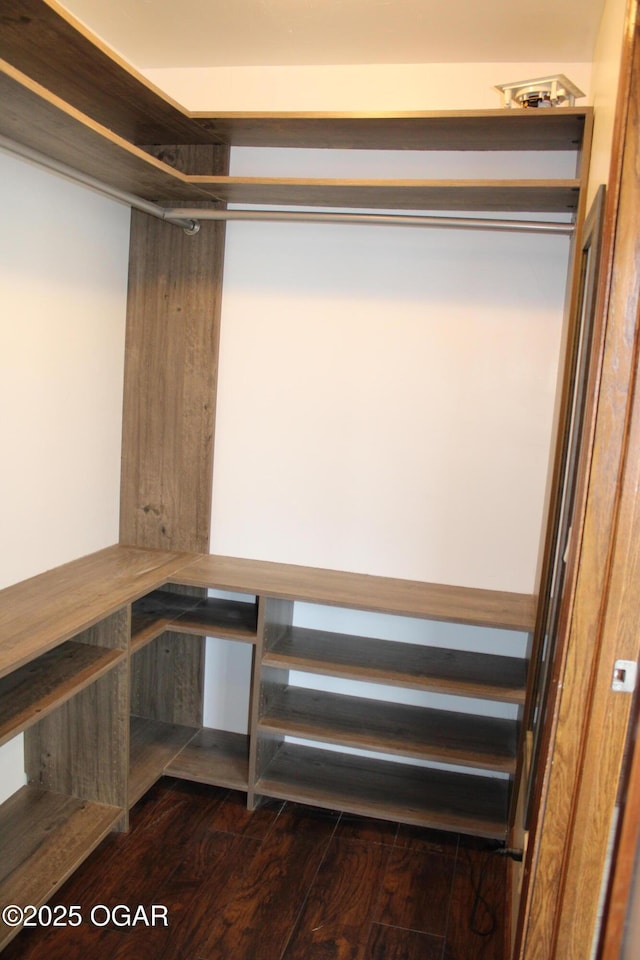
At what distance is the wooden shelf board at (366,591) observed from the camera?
8.05 ft

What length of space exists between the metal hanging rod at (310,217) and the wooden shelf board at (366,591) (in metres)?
1.27

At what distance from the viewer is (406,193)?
236 cm

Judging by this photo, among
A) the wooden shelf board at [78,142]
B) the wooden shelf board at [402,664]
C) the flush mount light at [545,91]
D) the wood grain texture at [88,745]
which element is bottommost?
the wood grain texture at [88,745]

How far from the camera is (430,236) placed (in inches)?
104

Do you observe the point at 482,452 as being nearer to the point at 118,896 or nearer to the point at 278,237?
the point at 278,237

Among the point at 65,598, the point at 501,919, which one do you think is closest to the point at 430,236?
the point at 65,598

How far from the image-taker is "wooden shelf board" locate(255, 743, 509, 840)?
8.29 feet

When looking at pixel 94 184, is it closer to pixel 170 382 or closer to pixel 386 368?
pixel 170 382

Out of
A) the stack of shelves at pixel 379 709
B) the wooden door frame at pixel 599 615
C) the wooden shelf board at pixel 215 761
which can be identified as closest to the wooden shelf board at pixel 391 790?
the stack of shelves at pixel 379 709

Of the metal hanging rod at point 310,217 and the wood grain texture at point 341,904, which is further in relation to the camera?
the metal hanging rod at point 310,217

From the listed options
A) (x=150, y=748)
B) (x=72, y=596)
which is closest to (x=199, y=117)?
(x=72, y=596)

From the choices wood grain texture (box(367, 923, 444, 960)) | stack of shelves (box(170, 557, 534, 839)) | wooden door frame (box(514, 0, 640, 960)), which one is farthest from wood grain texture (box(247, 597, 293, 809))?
wooden door frame (box(514, 0, 640, 960))

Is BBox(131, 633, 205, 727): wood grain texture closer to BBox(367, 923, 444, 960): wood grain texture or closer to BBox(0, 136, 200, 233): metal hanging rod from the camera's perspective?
BBox(367, 923, 444, 960): wood grain texture

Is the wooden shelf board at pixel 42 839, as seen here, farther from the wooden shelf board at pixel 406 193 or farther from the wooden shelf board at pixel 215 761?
the wooden shelf board at pixel 406 193
